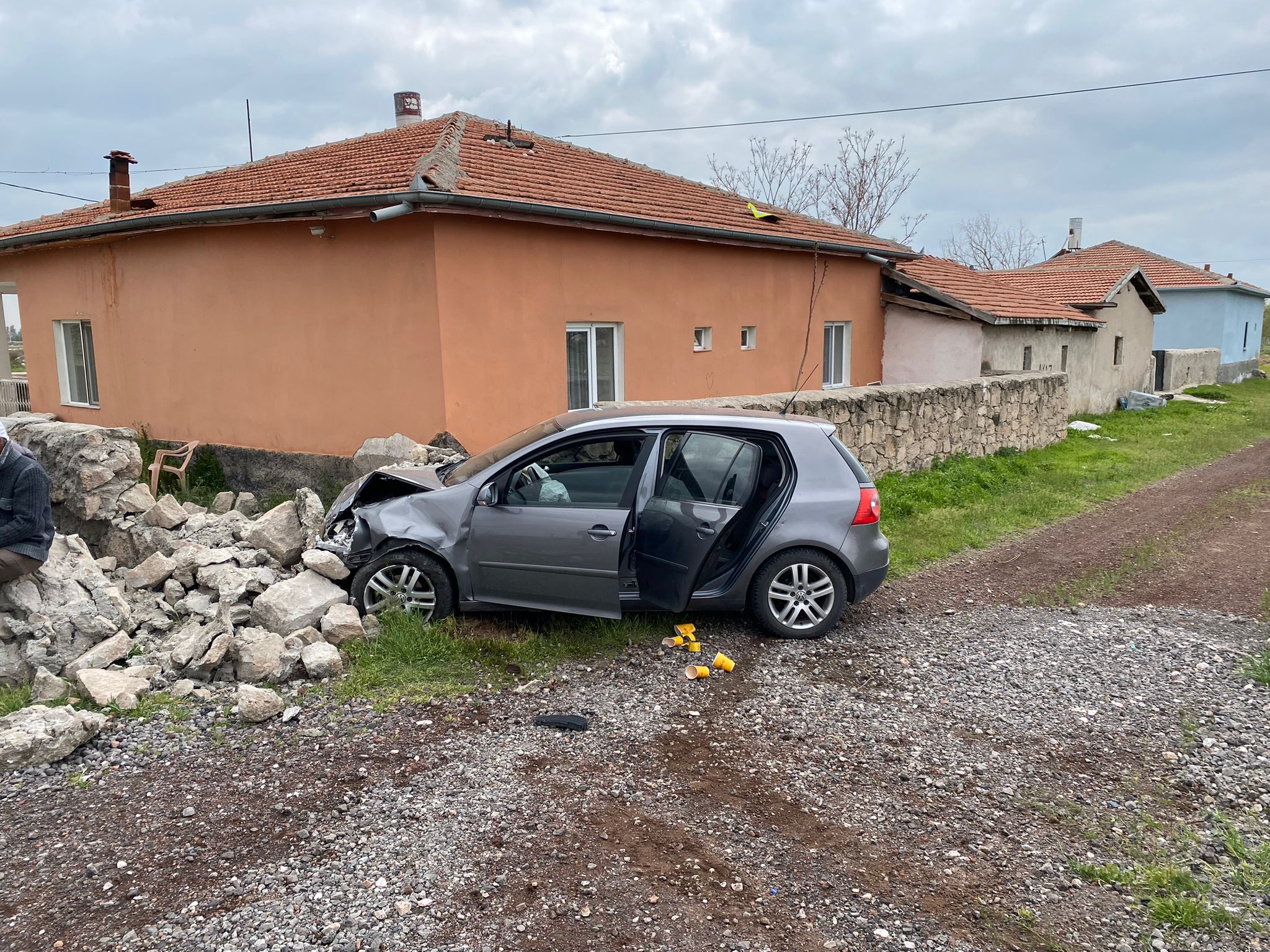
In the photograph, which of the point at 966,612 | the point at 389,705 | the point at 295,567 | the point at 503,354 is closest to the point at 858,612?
the point at 966,612

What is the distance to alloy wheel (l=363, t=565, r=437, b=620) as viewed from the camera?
600 centimetres

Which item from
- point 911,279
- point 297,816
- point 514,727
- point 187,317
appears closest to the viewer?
point 297,816

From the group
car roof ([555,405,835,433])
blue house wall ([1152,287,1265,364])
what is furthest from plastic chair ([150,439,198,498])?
blue house wall ([1152,287,1265,364])

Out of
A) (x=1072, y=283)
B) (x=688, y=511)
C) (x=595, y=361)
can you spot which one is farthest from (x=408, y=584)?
(x=1072, y=283)

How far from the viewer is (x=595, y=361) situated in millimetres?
11422

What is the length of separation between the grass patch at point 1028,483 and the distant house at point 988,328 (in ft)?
6.61

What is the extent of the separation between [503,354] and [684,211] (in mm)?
4094

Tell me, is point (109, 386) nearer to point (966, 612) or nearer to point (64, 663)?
point (64, 663)

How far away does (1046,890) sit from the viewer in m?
3.51

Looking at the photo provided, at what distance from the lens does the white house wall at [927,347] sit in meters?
16.8

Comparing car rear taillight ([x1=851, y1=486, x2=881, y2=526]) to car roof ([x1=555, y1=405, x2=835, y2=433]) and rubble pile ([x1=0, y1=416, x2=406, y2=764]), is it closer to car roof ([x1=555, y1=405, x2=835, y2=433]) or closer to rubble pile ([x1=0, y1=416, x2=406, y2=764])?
car roof ([x1=555, y1=405, x2=835, y2=433])

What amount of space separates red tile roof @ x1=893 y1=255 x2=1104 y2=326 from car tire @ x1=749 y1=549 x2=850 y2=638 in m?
11.7

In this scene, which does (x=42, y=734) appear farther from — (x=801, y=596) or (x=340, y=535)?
(x=801, y=596)

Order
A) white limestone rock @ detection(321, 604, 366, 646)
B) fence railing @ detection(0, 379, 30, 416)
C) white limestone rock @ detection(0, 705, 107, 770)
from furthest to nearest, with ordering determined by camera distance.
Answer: fence railing @ detection(0, 379, 30, 416), white limestone rock @ detection(321, 604, 366, 646), white limestone rock @ detection(0, 705, 107, 770)
